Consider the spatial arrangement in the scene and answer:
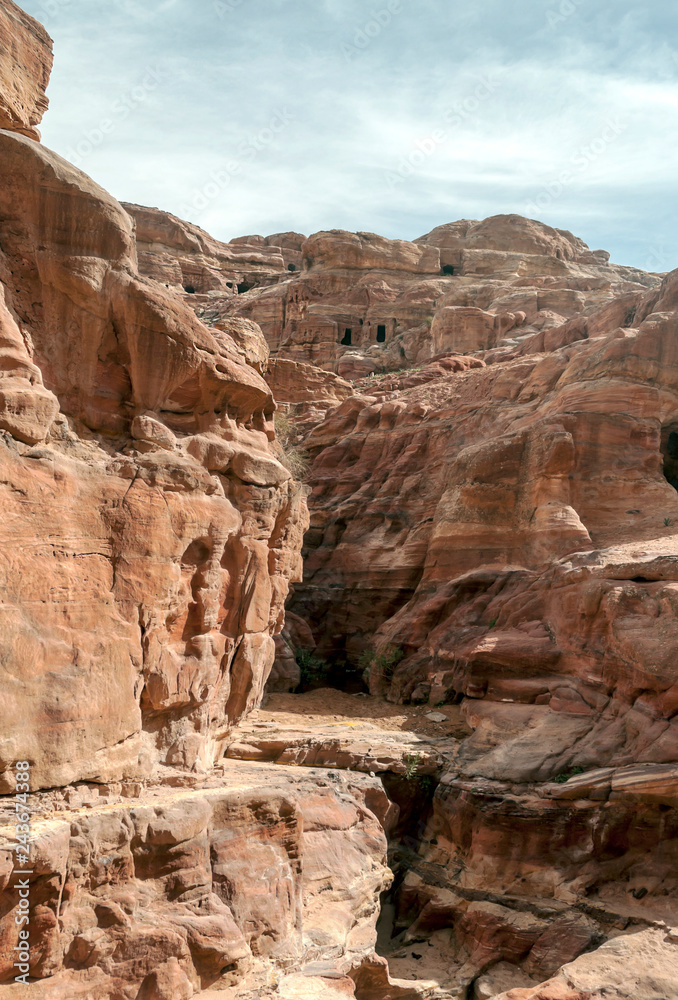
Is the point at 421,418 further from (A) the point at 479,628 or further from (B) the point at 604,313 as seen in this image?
(A) the point at 479,628

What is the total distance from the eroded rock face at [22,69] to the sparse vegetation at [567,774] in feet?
41.1

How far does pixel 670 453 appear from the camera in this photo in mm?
18953

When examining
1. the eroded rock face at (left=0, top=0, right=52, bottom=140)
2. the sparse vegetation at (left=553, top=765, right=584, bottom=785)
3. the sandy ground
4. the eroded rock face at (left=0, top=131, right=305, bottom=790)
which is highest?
the eroded rock face at (left=0, top=0, right=52, bottom=140)

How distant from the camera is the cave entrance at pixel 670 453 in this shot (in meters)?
18.7

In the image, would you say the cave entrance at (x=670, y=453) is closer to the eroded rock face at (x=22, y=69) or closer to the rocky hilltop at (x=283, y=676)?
the rocky hilltop at (x=283, y=676)

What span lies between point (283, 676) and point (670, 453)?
1177 cm

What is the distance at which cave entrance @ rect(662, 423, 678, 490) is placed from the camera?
18672 mm

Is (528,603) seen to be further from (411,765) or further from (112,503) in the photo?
(112,503)

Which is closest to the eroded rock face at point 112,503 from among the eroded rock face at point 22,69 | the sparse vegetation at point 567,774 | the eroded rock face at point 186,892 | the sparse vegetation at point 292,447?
the eroded rock face at point 186,892

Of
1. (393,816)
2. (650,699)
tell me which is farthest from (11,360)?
(650,699)

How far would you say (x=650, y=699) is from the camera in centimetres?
1191

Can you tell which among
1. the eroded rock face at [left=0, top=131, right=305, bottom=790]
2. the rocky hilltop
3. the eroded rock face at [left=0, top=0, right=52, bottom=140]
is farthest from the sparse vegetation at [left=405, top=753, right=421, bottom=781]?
the eroded rock face at [left=0, top=0, right=52, bottom=140]

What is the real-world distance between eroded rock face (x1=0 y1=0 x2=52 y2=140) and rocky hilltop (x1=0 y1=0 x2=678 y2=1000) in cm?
5
